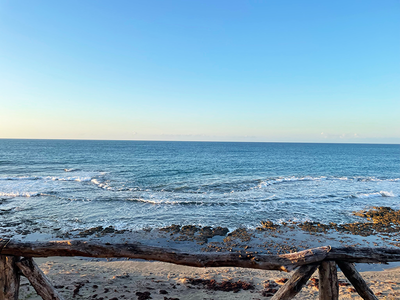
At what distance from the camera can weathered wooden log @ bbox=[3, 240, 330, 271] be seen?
371 centimetres

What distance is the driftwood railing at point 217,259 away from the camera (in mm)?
3725

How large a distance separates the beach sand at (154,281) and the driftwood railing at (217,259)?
2.69 m

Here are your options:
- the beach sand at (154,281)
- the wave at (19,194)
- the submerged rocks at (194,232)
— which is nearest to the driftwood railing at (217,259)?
the beach sand at (154,281)

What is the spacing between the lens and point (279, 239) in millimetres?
11742

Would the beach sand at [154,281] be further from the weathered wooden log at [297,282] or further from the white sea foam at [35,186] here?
the white sea foam at [35,186]

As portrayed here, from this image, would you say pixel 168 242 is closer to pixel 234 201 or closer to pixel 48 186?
pixel 234 201

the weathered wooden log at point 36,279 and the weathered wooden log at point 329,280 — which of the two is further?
the weathered wooden log at point 36,279

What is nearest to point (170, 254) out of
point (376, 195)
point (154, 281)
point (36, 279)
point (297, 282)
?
point (297, 282)

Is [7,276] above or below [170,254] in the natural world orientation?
below

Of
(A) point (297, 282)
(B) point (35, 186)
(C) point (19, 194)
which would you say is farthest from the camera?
(B) point (35, 186)

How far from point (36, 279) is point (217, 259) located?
3.07 m

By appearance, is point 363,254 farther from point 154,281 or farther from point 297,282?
point 154,281

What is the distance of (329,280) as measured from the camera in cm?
382

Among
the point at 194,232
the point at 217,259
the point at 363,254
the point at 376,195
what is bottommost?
the point at 194,232
